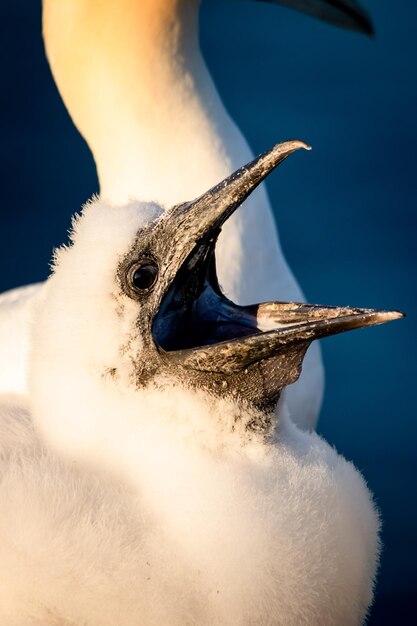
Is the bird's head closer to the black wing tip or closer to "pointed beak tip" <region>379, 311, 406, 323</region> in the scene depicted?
"pointed beak tip" <region>379, 311, 406, 323</region>

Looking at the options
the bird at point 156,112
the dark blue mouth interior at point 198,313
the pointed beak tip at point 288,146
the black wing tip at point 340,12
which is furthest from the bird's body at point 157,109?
the pointed beak tip at point 288,146

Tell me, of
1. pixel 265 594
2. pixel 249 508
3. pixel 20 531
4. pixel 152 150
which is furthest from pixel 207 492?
pixel 152 150

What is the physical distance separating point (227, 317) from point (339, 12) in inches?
66.4

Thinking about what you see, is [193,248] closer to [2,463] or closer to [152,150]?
[2,463]

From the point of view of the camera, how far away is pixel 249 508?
1719 millimetres

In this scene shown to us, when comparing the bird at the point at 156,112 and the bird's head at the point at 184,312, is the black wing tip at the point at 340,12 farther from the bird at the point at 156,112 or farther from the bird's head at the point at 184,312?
the bird's head at the point at 184,312

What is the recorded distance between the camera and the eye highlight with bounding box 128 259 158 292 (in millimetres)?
1801

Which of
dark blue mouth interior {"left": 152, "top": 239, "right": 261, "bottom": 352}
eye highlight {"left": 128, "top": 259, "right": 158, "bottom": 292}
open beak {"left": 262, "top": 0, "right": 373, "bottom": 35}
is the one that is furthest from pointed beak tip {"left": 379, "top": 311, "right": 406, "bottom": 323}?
open beak {"left": 262, "top": 0, "right": 373, "bottom": 35}

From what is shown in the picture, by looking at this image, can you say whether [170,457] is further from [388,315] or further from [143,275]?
[388,315]

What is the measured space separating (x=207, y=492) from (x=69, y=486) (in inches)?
8.4

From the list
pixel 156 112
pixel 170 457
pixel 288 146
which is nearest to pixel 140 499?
pixel 170 457

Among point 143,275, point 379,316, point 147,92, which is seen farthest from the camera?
point 147,92

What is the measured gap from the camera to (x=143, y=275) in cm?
181

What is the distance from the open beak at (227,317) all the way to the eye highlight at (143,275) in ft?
0.11
